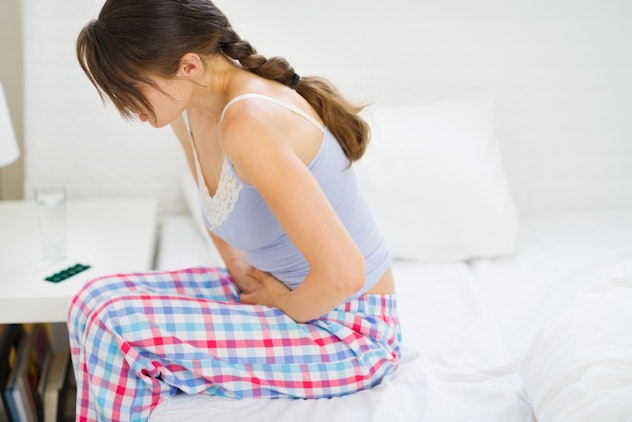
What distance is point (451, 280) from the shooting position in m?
1.74

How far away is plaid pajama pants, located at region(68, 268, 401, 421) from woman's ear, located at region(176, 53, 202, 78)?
1.23 ft

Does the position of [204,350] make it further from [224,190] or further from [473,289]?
[473,289]

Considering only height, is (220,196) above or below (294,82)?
below

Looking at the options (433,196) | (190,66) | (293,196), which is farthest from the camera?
(433,196)

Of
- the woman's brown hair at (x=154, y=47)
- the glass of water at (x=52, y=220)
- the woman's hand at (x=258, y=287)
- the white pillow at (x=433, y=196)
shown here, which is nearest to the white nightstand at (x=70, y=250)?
the glass of water at (x=52, y=220)

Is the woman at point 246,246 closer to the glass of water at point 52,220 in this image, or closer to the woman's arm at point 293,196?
the woman's arm at point 293,196

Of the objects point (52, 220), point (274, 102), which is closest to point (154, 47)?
point (274, 102)

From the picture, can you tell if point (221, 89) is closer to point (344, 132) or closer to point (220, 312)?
point (344, 132)

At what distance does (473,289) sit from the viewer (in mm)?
1678

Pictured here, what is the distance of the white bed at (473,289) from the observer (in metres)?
1.14

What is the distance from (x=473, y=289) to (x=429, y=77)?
2.19 ft

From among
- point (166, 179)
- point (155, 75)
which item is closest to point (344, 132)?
point (155, 75)

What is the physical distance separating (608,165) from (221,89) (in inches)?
54.3

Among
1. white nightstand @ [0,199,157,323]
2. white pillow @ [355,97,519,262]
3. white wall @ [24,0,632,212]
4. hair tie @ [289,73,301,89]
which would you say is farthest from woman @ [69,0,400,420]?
white wall @ [24,0,632,212]
